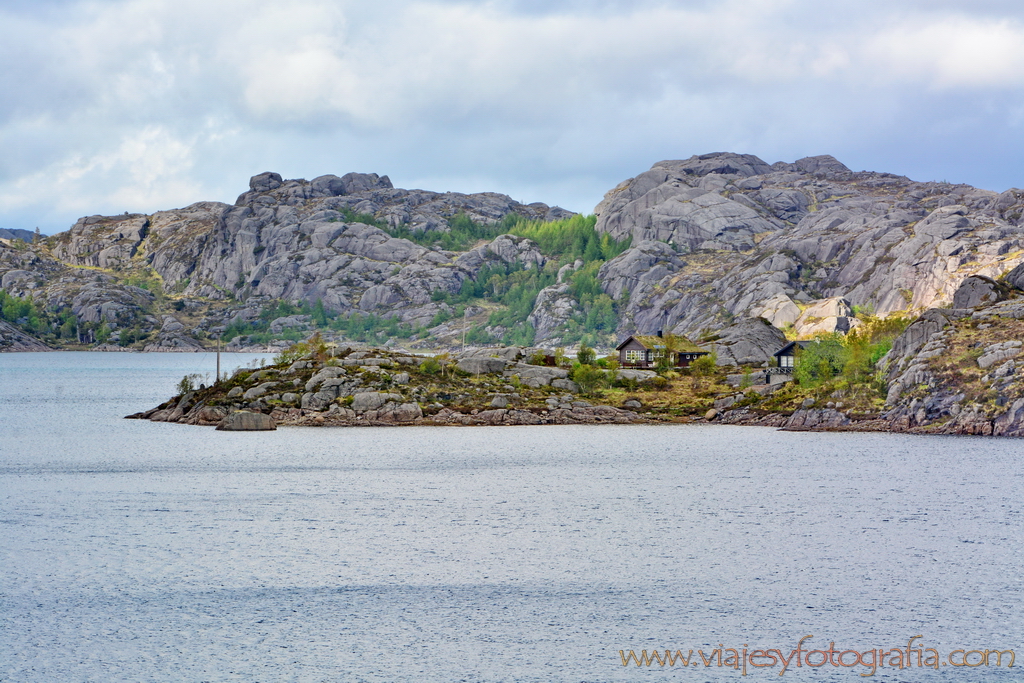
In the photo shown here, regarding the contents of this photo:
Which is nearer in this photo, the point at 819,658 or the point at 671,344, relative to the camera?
the point at 819,658

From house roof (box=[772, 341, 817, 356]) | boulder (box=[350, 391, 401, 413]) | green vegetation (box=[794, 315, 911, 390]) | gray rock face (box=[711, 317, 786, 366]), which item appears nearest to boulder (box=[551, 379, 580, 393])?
boulder (box=[350, 391, 401, 413])

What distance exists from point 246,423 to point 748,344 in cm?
9097

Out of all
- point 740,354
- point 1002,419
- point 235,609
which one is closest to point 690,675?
point 235,609

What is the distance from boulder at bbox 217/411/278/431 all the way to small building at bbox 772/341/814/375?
76668mm

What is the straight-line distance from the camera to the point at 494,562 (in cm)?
4250

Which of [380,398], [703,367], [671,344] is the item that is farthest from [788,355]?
[380,398]

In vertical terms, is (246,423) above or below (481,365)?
below

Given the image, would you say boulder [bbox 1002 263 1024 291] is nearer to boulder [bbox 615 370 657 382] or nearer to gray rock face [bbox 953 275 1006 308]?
gray rock face [bbox 953 275 1006 308]

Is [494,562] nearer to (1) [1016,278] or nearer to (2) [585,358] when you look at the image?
(2) [585,358]

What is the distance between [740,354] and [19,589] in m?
132

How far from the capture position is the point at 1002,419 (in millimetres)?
90938

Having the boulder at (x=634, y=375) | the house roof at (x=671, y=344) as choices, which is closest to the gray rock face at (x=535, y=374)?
the boulder at (x=634, y=375)

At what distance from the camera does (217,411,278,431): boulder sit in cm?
10012

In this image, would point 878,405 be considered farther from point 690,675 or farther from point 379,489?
point 690,675
